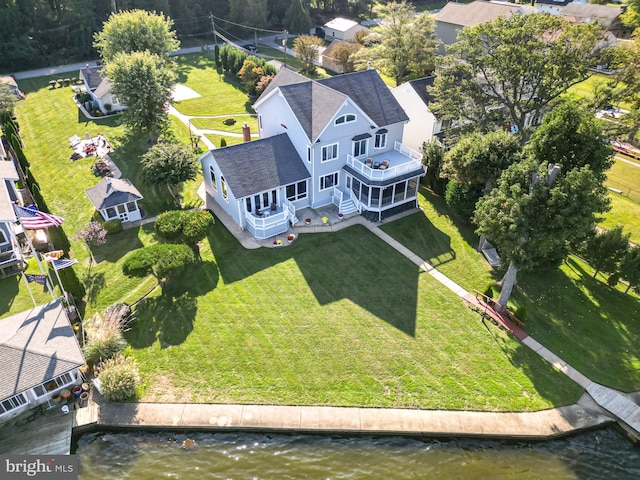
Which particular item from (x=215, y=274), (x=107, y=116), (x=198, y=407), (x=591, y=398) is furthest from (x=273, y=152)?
(x=107, y=116)

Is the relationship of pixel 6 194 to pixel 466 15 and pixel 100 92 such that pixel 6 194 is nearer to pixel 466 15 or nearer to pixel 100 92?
pixel 100 92

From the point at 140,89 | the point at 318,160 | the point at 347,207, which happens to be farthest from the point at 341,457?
the point at 140,89

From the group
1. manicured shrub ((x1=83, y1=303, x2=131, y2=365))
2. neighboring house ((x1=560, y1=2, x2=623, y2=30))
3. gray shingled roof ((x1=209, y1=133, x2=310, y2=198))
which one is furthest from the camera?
neighboring house ((x1=560, y1=2, x2=623, y2=30))

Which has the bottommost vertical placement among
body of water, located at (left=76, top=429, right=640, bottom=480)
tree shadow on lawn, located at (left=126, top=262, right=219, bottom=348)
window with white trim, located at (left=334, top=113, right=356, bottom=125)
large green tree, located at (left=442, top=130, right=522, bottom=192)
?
body of water, located at (left=76, top=429, right=640, bottom=480)

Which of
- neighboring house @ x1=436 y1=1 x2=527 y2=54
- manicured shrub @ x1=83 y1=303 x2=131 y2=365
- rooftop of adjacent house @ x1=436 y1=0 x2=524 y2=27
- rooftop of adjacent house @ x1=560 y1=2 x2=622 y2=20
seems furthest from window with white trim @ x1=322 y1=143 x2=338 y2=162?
rooftop of adjacent house @ x1=560 y1=2 x2=622 y2=20

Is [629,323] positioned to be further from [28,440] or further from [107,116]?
[107,116]

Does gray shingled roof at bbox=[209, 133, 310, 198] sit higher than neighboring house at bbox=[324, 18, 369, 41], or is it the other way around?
neighboring house at bbox=[324, 18, 369, 41]
